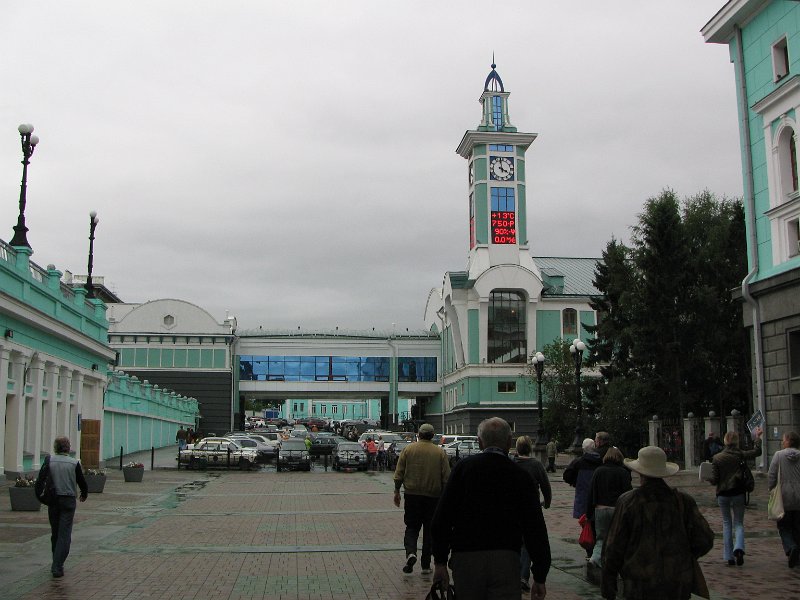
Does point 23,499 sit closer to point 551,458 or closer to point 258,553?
point 258,553

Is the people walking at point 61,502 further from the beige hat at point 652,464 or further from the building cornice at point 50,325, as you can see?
the building cornice at point 50,325

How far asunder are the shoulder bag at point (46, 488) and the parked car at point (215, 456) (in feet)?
88.2

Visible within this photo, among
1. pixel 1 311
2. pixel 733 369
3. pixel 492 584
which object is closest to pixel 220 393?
pixel 733 369

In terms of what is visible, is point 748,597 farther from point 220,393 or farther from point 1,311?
point 220,393

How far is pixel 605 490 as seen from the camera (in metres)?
9.71

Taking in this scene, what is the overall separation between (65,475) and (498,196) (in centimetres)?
6176

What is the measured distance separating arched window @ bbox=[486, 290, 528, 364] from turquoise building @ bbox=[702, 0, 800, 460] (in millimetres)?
45476

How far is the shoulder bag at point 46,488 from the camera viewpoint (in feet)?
36.4

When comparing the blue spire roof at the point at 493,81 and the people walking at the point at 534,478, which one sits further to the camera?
the blue spire roof at the point at 493,81

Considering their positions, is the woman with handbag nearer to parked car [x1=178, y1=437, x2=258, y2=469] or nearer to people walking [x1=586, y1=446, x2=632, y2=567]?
people walking [x1=586, y1=446, x2=632, y2=567]

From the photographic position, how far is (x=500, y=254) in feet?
234

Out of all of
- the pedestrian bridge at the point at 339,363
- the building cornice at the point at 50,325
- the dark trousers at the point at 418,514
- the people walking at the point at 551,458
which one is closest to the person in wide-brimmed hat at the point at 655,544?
the dark trousers at the point at 418,514

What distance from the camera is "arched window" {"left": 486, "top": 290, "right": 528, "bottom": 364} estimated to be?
71.0 meters

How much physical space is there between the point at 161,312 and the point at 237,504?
190 feet
